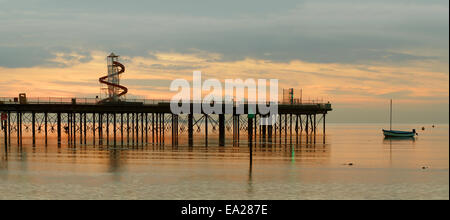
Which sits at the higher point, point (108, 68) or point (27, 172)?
point (108, 68)

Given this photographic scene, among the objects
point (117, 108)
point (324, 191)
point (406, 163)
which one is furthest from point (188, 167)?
point (117, 108)

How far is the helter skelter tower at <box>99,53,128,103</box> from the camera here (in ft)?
292

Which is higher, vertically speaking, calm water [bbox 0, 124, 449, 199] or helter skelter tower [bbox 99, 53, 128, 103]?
helter skelter tower [bbox 99, 53, 128, 103]

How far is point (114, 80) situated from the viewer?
91938 mm

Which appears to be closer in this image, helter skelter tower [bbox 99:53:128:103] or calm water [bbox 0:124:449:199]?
calm water [bbox 0:124:449:199]

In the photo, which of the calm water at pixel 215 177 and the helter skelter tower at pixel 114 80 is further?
the helter skelter tower at pixel 114 80

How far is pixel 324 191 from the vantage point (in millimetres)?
31031

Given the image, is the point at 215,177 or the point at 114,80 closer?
the point at 215,177

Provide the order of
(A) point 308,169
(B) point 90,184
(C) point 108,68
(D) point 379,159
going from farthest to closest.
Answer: (C) point 108,68 < (D) point 379,159 < (A) point 308,169 < (B) point 90,184

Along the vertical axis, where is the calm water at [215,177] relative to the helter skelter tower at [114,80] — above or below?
below

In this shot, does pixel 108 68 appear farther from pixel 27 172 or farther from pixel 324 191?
pixel 324 191

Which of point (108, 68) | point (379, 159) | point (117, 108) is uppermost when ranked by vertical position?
point (108, 68)

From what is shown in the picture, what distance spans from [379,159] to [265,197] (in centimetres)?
2840

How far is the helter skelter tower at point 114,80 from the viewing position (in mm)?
89025
